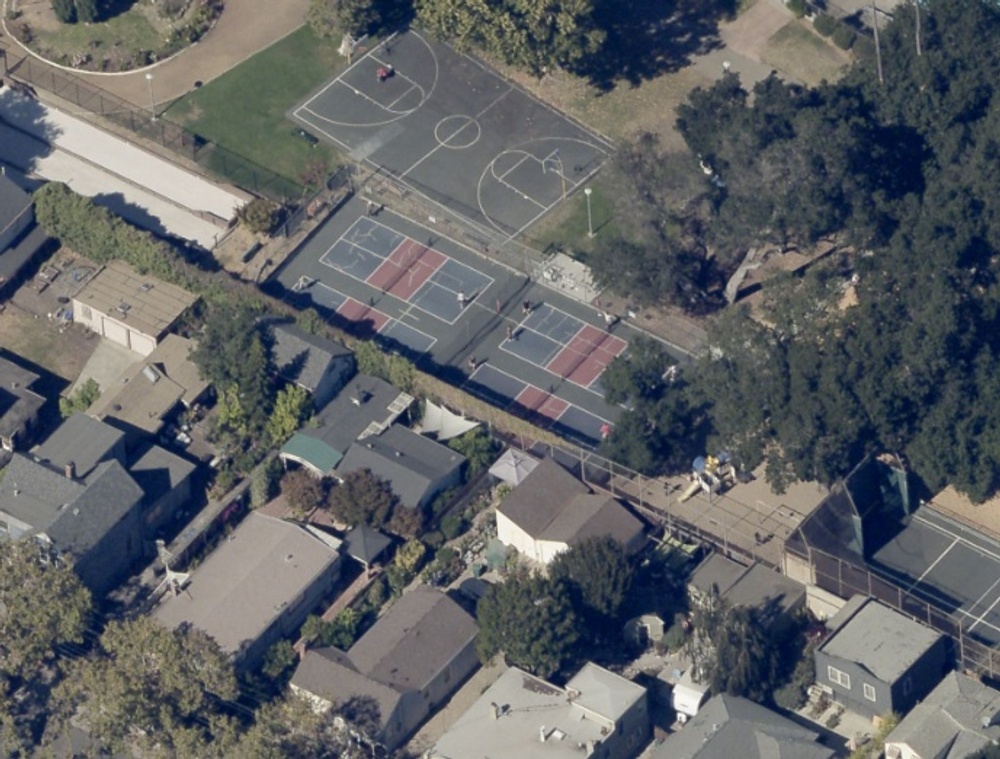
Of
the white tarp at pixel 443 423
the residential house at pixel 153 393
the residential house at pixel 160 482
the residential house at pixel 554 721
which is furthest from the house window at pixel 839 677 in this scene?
the residential house at pixel 153 393

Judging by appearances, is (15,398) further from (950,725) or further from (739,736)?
(950,725)

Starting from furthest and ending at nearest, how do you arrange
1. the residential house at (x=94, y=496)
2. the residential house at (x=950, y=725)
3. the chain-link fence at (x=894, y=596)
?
the residential house at (x=94, y=496) < the chain-link fence at (x=894, y=596) < the residential house at (x=950, y=725)

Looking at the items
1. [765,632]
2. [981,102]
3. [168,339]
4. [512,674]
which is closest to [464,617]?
[512,674]

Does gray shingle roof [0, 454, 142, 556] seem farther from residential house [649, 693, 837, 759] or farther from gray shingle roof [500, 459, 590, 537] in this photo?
residential house [649, 693, 837, 759]

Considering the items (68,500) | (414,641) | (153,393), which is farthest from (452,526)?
(68,500)

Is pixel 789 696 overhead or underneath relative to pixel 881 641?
underneath

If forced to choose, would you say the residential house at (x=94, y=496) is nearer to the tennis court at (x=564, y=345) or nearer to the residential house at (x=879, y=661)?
the tennis court at (x=564, y=345)

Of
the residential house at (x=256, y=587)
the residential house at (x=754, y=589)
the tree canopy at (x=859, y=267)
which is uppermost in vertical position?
the tree canopy at (x=859, y=267)
